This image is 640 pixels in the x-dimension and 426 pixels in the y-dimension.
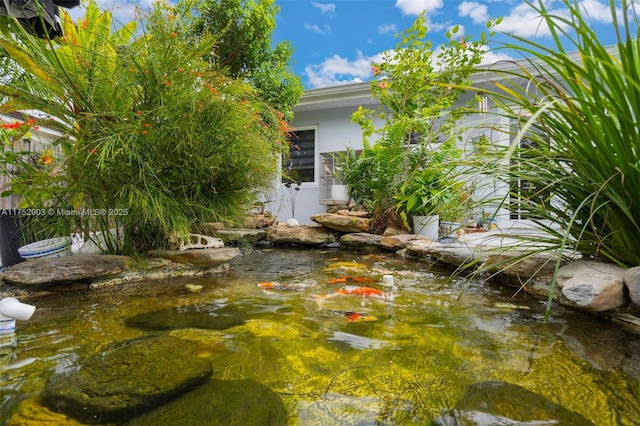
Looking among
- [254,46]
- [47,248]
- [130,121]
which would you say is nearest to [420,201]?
[130,121]

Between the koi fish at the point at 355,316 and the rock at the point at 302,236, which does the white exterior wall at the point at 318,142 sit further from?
the koi fish at the point at 355,316

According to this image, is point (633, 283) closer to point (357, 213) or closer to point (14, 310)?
point (14, 310)

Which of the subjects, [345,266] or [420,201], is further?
[420,201]

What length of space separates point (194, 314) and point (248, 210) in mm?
1852

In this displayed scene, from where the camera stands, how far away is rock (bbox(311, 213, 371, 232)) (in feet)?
19.1

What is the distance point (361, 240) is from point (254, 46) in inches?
235

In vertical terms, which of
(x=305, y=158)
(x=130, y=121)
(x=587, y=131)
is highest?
(x=305, y=158)

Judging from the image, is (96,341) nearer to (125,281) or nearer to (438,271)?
(125,281)

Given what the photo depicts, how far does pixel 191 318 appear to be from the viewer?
1.83 meters

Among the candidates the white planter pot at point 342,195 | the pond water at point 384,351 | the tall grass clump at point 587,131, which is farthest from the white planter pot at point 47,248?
the white planter pot at point 342,195

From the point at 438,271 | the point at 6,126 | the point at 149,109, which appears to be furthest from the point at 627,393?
the point at 6,126

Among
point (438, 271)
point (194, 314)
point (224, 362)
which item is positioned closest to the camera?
point (224, 362)

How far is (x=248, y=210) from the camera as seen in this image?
3.65 meters

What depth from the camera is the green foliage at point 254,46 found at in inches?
308
